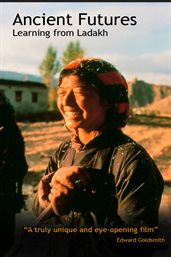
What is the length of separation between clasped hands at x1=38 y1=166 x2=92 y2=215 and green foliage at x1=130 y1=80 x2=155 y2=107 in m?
0.77

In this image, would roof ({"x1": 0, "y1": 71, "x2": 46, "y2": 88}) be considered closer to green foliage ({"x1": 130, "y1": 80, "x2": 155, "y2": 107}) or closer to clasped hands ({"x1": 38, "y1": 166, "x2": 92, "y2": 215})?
green foliage ({"x1": 130, "y1": 80, "x2": 155, "y2": 107})

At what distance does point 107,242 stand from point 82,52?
1453 millimetres

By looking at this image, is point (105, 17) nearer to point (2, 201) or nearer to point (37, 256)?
point (2, 201)

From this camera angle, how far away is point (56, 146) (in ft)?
10.4

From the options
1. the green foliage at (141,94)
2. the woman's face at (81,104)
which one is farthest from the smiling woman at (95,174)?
the green foliage at (141,94)

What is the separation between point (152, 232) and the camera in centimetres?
272

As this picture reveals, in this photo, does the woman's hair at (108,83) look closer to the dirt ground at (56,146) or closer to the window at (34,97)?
the dirt ground at (56,146)

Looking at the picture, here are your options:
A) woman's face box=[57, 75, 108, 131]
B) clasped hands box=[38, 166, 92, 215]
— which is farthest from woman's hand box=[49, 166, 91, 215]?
woman's face box=[57, 75, 108, 131]

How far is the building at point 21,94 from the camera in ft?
11.1

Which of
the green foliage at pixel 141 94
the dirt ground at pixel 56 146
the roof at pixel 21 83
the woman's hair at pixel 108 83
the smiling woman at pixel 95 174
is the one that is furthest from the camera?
the roof at pixel 21 83

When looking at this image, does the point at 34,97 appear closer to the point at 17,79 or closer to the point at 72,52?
the point at 17,79

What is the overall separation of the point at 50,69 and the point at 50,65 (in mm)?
44

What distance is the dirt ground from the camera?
9.87 feet

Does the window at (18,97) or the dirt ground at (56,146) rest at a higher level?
the window at (18,97)
